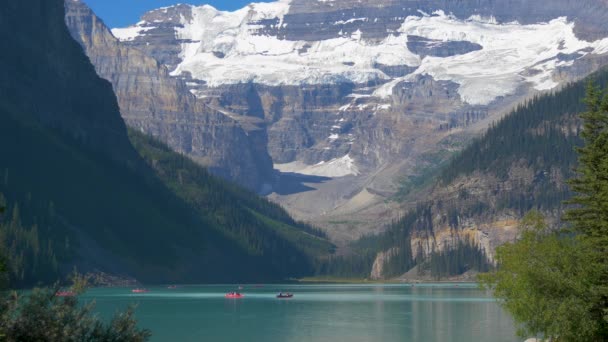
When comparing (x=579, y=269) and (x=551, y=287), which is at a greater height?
(x=579, y=269)

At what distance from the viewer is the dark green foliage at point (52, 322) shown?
193ft

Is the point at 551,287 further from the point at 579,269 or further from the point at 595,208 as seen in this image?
the point at 595,208

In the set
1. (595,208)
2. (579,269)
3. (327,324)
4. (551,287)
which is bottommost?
(327,324)

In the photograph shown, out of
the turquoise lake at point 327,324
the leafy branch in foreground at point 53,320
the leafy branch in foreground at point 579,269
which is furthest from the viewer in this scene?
the turquoise lake at point 327,324

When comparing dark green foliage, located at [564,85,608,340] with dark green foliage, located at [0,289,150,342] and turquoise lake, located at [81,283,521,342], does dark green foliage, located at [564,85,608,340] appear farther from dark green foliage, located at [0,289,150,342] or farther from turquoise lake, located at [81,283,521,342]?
turquoise lake, located at [81,283,521,342]

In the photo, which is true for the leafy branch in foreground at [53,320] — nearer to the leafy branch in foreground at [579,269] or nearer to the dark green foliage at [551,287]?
the dark green foliage at [551,287]

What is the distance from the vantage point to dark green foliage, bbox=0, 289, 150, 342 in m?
58.9

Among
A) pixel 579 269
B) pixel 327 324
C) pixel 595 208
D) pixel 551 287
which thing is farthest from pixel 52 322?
pixel 327 324

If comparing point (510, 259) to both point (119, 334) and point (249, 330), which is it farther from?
point (249, 330)

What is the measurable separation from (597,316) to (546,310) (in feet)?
13.4

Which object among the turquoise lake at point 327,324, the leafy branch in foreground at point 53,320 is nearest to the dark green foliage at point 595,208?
the leafy branch in foreground at point 53,320

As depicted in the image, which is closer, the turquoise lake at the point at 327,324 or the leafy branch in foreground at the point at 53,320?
the leafy branch in foreground at the point at 53,320

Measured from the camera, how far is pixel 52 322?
60000 mm

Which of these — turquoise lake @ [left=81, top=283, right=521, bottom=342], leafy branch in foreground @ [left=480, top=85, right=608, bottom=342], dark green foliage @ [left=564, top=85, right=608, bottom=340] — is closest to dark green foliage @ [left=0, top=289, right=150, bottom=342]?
dark green foliage @ [left=564, top=85, right=608, bottom=340]
